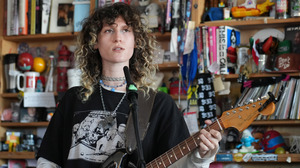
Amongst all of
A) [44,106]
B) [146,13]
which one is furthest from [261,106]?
[44,106]

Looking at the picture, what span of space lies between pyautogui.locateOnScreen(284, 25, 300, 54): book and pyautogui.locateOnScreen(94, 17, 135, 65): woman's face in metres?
1.52

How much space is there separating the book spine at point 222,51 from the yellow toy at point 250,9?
0.18m

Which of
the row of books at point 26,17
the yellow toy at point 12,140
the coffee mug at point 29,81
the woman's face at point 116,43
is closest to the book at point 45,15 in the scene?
the row of books at point 26,17

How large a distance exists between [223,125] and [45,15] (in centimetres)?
241

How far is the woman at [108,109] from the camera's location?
1623mm

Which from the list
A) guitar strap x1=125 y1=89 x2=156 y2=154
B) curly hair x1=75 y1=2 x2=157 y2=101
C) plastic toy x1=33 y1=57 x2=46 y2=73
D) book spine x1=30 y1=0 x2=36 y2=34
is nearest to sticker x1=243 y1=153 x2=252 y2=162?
curly hair x1=75 y1=2 x2=157 y2=101

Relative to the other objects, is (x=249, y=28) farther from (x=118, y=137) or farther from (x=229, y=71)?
(x=118, y=137)

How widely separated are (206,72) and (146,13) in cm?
62

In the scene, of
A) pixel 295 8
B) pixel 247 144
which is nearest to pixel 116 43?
pixel 247 144

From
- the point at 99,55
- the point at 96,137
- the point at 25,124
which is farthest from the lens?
the point at 25,124

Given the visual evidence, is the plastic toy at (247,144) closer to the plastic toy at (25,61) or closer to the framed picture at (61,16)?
the framed picture at (61,16)

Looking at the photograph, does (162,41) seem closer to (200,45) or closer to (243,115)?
(200,45)

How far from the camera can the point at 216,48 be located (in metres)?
3.04

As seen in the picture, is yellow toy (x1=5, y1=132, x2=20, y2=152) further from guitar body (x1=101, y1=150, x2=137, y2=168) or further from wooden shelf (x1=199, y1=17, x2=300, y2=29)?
guitar body (x1=101, y1=150, x2=137, y2=168)
